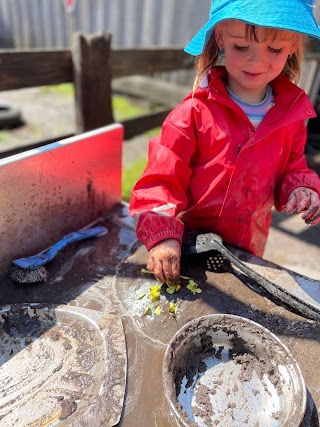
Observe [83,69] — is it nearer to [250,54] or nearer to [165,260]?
[250,54]

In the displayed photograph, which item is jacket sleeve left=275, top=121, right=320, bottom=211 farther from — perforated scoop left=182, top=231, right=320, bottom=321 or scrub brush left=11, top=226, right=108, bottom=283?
scrub brush left=11, top=226, right=108, bottom=283

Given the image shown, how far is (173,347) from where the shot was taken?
3.32 ft

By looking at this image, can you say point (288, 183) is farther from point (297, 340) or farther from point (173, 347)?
point (173, 347)

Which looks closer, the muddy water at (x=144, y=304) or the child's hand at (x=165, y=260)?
the muddy water at (x=144, y=304)

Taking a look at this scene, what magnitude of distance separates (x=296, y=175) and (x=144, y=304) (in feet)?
2.54

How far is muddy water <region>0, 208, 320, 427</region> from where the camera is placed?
0.95 meters

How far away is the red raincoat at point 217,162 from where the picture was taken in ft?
4.21

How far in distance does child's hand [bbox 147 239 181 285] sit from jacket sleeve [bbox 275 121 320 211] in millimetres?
538

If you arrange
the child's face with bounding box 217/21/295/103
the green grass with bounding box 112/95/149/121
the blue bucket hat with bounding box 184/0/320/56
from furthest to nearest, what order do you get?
the green grass with bounding box 112/95/149/121
the child's face with bounding box 217/21/295/103
the blue bucket hat with bounding box 184/0/320/56

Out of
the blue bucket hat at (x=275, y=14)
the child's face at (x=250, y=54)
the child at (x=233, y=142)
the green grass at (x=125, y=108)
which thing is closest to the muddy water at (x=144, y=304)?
the child at (x=233, y=142)

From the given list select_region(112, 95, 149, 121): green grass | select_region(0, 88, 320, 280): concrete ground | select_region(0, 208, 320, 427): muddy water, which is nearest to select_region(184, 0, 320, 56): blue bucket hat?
select_region(0, 208, 320, 427): muddy water

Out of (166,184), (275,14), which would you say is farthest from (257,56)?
(166,184)

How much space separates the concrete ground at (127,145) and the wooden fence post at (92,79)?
47cm

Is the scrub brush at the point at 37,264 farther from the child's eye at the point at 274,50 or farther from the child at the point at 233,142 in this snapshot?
the child's eye at the point at 274,50
